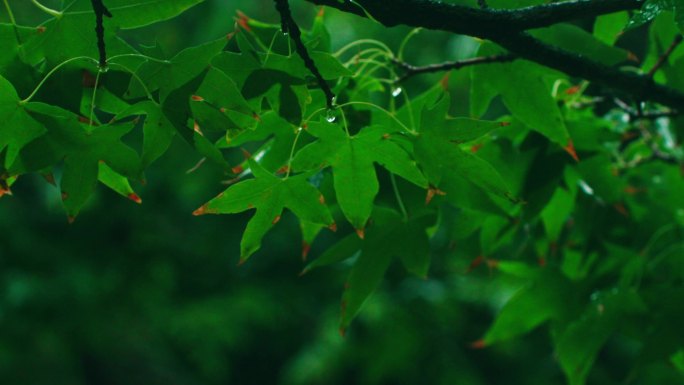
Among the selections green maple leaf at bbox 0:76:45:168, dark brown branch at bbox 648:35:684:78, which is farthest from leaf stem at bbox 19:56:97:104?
dark brown branch at bbox 648:35:684:78

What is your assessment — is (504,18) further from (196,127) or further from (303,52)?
(196,127)

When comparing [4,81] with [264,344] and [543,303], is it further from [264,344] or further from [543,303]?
[264,344]

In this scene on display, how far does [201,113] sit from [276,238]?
4073mm

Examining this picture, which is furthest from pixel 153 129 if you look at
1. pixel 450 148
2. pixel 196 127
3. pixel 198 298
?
pixel 198 298

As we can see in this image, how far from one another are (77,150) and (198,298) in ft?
13.5

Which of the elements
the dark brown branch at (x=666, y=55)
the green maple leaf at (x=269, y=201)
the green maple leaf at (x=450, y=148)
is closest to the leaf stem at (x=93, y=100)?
the green maple leaf at (x=269, y=201)

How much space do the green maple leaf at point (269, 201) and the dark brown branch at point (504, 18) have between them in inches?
7.0

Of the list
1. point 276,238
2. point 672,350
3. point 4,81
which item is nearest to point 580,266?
point 672,350

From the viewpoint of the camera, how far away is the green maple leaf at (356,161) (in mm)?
757

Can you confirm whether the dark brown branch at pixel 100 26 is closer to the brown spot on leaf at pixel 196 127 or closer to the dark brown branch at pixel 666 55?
the brown spot on leaf at pixel 196 127

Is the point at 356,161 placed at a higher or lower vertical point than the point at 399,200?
higher

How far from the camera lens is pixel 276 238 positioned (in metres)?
4.76

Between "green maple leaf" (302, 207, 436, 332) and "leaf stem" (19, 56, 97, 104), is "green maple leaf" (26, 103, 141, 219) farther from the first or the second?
"green maple leaf" (302, 207, 436, 332)

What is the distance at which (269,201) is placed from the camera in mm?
774
